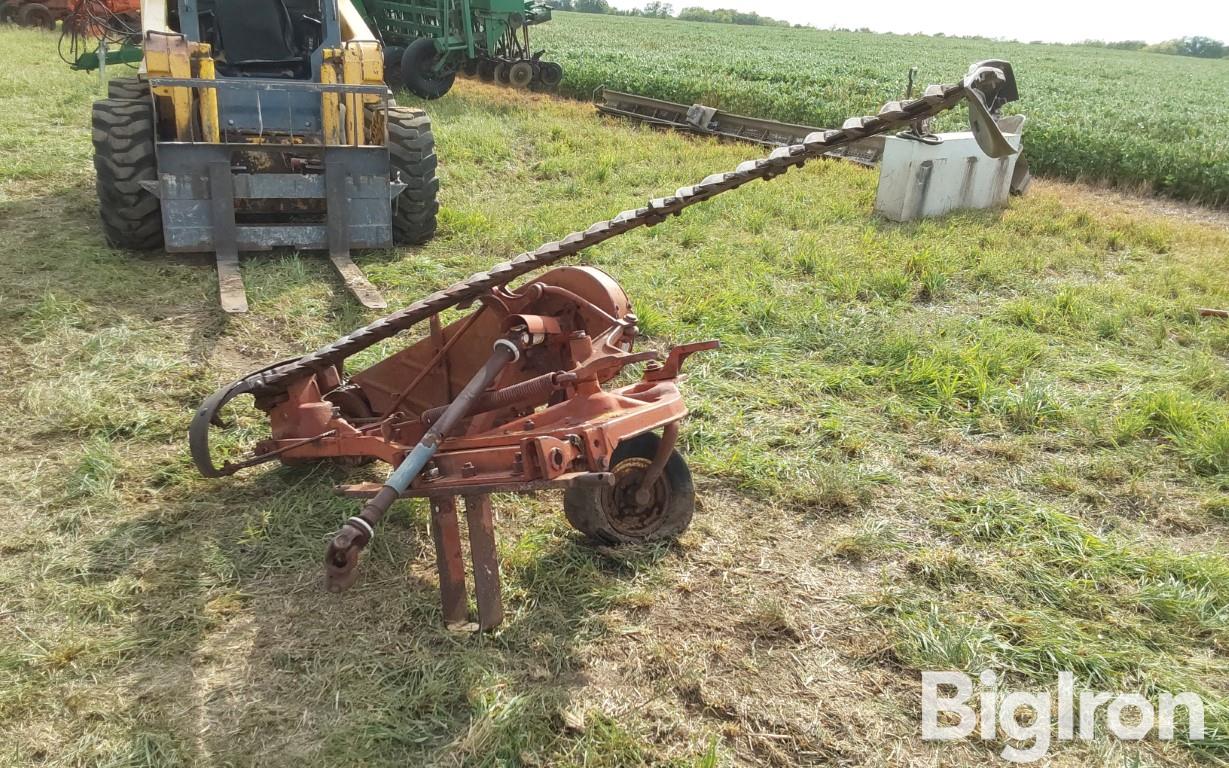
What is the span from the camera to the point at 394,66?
13797 mm

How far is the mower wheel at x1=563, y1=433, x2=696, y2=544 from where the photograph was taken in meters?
3.19

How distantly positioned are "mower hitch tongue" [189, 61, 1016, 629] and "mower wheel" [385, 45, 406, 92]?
442 inches

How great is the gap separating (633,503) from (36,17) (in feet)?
77.4

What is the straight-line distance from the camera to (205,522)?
11.2 ft

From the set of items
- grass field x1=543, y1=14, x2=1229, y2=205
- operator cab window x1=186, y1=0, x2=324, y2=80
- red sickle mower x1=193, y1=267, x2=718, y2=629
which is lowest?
red sickle mower x1=193, y1=267, x2=718, y2=629

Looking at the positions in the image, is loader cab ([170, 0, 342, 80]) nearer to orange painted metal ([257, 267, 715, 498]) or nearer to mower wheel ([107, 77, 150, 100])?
mower wheel ([107, 77, 150, 100])

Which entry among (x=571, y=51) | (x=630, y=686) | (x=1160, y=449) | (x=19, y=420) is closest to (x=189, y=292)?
(x=19, y=420)

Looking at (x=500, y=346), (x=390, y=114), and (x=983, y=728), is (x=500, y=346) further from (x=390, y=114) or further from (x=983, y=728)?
(x=390, y=114)

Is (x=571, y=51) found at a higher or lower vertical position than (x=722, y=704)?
higher

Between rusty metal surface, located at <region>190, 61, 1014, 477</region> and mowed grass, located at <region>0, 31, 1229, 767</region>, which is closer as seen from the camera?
mowed grass, located at <region>0, 31, 1229, 767</region>

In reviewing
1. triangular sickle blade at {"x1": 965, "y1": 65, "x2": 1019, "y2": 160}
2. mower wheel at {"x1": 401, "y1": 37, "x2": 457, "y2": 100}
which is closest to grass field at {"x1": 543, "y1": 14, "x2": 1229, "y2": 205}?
mower wheel at {"x1": 401, "y1": 37, "x2": 457, "y2": 100}

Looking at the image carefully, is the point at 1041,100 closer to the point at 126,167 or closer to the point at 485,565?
the point at 126,167

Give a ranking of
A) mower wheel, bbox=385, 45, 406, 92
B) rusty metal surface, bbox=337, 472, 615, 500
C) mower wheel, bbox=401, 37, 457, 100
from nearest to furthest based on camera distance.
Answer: rusty metal surface, bbox=337, 472, 615, 500
mower wheel, bbox=401, 37, 457, 100
mower wheel, bbox=385, 45, 406, 92

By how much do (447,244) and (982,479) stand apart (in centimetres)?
441
